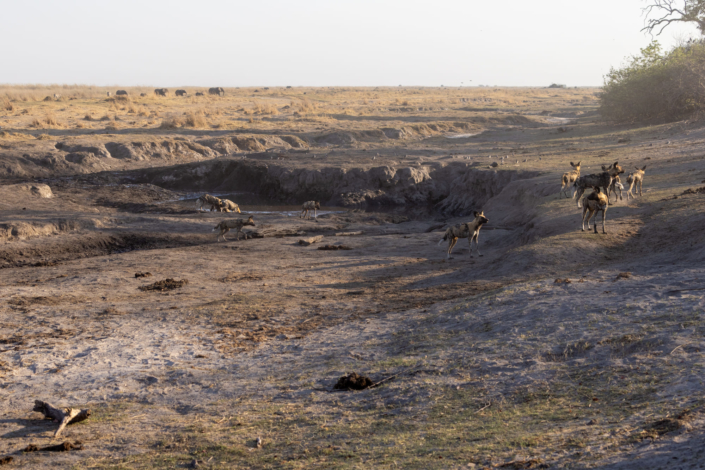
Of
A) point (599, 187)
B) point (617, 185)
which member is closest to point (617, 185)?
point (617, 185)

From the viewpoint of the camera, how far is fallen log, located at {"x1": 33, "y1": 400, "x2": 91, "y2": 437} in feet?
21.5

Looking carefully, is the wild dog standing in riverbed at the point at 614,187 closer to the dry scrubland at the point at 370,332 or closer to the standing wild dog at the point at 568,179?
the dry scrubland at the point at 370,332

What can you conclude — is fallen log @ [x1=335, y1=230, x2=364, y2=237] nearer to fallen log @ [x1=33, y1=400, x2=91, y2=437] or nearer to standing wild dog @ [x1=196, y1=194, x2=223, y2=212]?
standing wild dog @ [x1=196, y1=194, x2=223, y2=212]

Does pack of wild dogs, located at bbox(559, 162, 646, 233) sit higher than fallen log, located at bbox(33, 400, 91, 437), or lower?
higher

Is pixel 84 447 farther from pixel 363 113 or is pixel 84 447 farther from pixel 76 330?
pixel 363 113

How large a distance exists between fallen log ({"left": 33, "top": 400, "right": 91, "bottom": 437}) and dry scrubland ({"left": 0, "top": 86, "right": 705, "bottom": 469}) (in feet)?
0.32

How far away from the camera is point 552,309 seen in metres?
8.99

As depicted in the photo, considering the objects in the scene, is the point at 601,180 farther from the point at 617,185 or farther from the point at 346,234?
the point at 346,234

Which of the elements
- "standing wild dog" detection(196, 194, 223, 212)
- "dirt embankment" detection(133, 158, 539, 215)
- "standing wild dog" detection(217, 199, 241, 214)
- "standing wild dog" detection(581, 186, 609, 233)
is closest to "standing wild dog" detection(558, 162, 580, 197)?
"standing wild dog" detection(581, 186, 609, 233)

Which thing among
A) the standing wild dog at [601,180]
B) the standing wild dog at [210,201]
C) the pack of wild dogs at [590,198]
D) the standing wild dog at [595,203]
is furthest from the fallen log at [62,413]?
the standing wild dog at [210,201]

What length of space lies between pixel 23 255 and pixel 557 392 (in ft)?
54.0

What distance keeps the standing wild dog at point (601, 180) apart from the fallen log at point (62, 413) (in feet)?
45.7

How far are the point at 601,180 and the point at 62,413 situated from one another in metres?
14.9

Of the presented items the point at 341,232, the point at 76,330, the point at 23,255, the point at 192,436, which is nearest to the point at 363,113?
the point at 341,232
